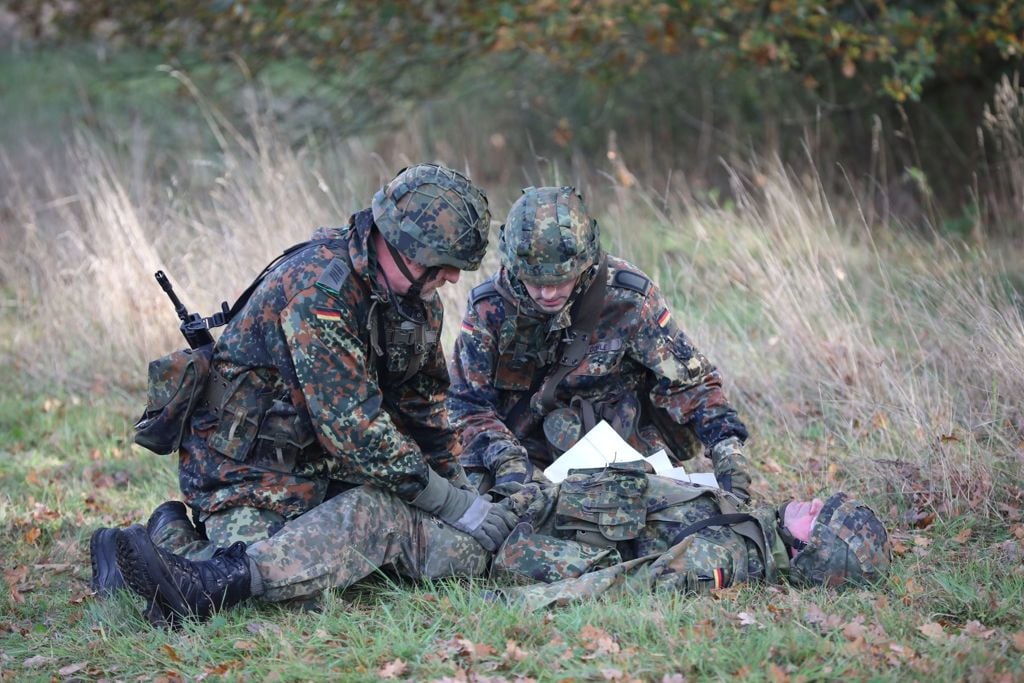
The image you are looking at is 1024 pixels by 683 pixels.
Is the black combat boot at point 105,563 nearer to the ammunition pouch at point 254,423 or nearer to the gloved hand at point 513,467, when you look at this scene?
the ammunition pouch at point 254,423

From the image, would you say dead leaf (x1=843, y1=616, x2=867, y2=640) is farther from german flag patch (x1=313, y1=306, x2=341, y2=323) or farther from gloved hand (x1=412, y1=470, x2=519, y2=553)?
german flag patch (x1=313, y1=306, x2=341, y2=323)

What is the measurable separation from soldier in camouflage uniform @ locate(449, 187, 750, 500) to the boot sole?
1462 millimetres

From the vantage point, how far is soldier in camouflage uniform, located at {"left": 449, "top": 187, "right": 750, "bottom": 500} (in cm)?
477

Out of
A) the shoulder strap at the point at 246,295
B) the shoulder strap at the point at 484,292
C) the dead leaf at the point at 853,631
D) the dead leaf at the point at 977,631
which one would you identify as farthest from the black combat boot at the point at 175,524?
the dead leaf at the point at 977,631

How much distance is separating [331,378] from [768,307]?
10.8ft

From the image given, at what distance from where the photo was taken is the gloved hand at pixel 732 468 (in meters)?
4.57

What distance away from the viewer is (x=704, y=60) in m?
11.0

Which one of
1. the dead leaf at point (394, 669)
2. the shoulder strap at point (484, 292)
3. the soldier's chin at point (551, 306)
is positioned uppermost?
the shoulder strap at point (484, 292)

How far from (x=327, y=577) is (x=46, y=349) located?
4359mm

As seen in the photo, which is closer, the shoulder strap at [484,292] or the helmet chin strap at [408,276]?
the helmet chin strap at [408,276]

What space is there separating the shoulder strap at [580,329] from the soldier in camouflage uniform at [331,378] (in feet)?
2.75

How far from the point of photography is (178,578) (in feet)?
12.4

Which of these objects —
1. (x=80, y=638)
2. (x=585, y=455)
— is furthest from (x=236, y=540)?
(x=585, y=455)

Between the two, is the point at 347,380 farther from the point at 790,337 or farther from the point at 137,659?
the point at 790,337
